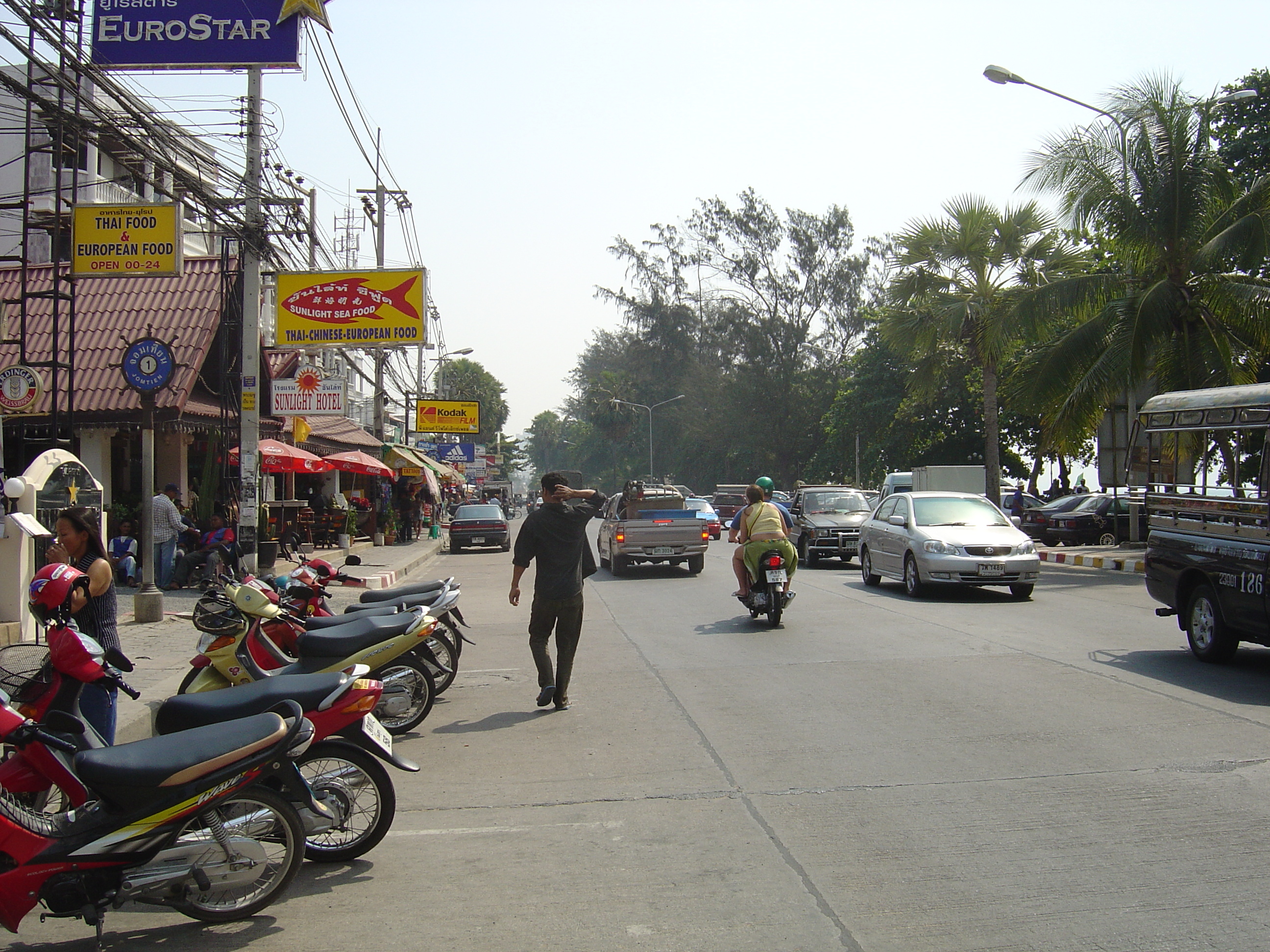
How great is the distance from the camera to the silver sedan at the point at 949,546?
49.9 feet

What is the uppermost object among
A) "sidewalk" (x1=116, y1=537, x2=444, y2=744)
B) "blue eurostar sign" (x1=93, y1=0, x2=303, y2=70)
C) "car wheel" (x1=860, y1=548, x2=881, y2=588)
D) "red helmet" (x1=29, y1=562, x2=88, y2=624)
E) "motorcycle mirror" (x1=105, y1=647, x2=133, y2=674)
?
"blue eurostar sign" (x1=93, y1=0, x2=303, y2=70)

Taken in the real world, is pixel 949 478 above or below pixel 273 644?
above

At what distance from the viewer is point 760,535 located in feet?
42.1

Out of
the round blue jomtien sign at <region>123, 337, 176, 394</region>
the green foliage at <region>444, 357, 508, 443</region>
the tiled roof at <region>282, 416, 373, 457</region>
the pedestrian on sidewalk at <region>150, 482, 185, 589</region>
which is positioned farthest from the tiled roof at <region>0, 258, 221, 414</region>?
the green foliage at <region>444, 357, 508, 443</region>

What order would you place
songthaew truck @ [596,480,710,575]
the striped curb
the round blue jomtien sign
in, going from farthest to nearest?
the striped curb < songthaew truck @ [596,480,710,575] < the round blue jomtien sign

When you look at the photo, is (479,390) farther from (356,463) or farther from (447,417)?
(356,463)

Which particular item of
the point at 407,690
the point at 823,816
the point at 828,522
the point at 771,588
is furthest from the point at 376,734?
the point at 828,522

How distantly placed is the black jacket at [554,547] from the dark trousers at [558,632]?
0.06 m

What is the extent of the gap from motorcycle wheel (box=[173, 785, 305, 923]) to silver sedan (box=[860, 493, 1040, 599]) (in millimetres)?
12402

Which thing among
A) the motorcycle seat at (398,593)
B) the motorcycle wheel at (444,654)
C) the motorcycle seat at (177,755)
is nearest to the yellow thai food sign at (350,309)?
the motorcycle seat at (398,593)

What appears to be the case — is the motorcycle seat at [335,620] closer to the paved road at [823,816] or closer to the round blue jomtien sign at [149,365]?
the paved road at [823,816]

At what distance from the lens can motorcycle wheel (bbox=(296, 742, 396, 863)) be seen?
4922 mm

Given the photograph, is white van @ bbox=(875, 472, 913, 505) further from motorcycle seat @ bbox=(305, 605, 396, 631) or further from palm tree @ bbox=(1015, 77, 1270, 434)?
motorcycle seat @ bbox=(305, 605, 396, 631)

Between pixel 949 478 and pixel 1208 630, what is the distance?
23495mm
